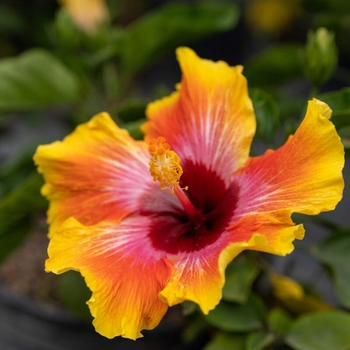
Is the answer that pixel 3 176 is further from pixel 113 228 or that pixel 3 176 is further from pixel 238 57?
pixel 238 57

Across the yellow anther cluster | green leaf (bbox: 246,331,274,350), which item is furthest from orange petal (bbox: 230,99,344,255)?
green leaf (bbox: 246,331,274,350)

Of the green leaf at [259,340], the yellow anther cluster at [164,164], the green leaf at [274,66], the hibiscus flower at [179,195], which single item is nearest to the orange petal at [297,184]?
the hibiscus flower at [179,195]

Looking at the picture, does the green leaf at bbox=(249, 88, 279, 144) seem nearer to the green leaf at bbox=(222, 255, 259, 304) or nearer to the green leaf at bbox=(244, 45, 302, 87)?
the green leaf at bbox=(222, 255, 259, 304)

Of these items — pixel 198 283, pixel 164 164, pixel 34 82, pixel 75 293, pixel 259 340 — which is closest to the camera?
pixel 198 283

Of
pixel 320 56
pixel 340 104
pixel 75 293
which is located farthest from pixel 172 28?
pixel 75 293

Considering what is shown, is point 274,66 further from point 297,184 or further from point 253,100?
point 297,184

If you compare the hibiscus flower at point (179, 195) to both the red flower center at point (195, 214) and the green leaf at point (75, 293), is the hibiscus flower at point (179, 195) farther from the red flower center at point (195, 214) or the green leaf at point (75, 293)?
the green leaf at point (75, 293)
